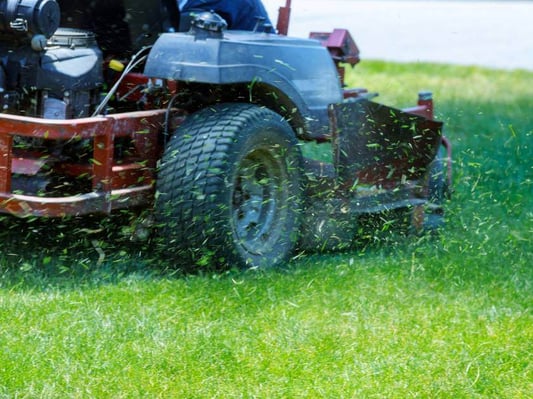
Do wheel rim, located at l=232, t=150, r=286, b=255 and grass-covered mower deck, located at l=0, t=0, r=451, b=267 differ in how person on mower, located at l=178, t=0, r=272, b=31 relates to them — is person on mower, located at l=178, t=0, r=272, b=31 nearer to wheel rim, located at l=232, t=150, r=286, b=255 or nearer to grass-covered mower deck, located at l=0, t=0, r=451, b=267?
grass-covered mower deck, located at l=0, t=0, r=451, b=267

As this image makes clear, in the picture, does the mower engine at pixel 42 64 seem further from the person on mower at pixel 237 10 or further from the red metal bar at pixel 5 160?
the person on mower at pixel 237 10

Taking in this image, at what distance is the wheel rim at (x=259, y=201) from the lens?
4.77 metres

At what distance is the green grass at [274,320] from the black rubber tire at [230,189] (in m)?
0.12

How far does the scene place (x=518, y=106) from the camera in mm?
9906

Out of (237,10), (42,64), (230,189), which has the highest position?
(237,10)

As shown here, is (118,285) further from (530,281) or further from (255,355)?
(530,281)

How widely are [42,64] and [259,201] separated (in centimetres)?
108

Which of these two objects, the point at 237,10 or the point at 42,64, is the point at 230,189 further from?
the point at 237,10

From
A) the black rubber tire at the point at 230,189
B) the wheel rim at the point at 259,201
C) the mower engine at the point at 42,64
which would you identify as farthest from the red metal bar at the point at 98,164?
the wheel rim at the point at 259,201

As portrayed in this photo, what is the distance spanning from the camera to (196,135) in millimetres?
4582

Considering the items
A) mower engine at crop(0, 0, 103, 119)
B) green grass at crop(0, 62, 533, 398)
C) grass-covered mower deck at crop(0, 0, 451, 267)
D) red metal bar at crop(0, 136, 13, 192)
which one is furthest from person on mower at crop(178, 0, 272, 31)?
red metal bar at crop(0, 136, 13, 192)

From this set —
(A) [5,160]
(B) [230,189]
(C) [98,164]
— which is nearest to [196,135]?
(B) [230,189]

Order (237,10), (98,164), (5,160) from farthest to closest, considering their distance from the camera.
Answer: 1. (237,10)
2. (98,164)
3. (5,160)

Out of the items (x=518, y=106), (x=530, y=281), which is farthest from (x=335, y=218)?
(x=518, y=106)
